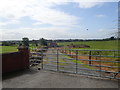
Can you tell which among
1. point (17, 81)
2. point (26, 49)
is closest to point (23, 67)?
point (26, 49)

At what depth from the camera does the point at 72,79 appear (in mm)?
4188

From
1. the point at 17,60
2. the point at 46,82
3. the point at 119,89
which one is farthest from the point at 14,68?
the point at 119,89

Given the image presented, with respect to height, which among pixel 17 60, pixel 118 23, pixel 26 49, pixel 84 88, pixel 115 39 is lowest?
pixel 84 88

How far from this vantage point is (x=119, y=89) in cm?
334

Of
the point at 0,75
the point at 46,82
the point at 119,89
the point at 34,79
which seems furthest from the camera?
the point at 0,75

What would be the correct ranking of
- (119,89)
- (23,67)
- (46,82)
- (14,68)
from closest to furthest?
(119,89) → (46,82) → (14,68) → (23,67)

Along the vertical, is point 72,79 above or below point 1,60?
below

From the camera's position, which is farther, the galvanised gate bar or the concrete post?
the concrete post

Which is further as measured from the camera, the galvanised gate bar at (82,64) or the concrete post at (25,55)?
the concrete post at (25,55)

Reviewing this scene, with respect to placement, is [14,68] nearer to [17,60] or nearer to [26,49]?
[17,60]

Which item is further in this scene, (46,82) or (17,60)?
(17,60)

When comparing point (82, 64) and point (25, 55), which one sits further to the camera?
point (25, 55)

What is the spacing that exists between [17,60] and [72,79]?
270cm

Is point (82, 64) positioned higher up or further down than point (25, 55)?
further down
